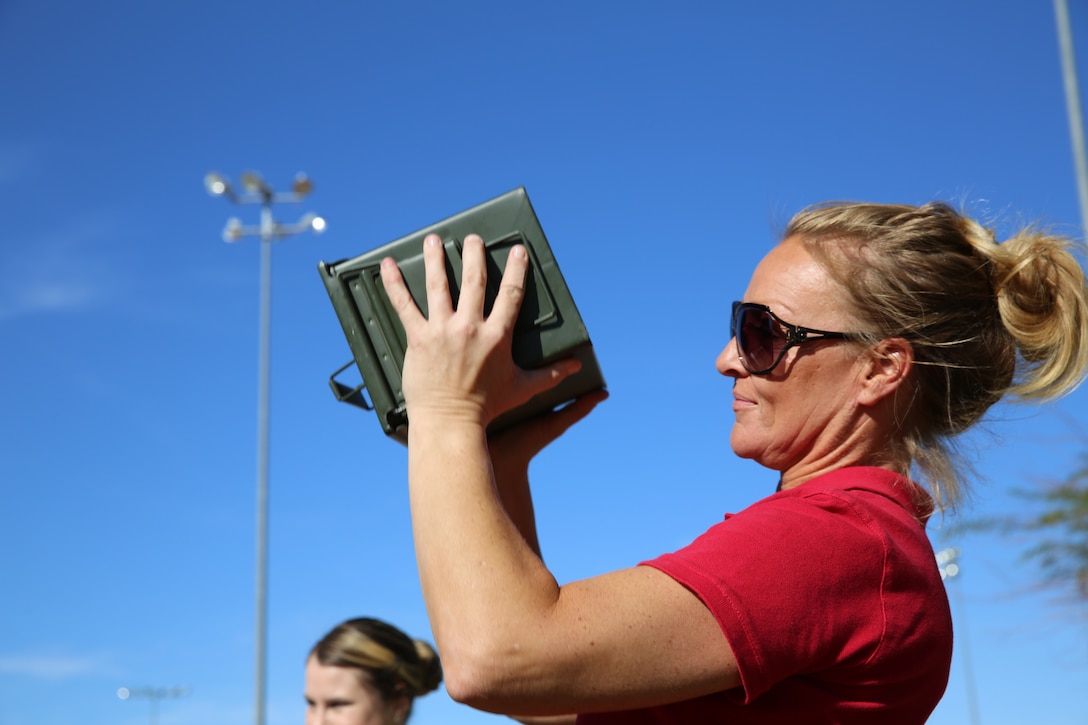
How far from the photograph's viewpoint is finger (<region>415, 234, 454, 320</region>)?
1813 mm

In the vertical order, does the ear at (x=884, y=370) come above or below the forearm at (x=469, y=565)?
above

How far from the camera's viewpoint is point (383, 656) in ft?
19.0

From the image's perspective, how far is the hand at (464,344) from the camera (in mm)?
1745

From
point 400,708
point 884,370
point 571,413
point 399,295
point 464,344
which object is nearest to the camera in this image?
point 464,344

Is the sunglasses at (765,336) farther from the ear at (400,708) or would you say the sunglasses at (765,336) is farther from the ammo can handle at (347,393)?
the ear at (400,708)

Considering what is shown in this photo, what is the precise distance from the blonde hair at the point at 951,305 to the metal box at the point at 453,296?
0.58m

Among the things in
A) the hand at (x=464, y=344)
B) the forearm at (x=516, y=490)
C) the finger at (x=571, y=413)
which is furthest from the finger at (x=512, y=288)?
the forearm at (x=516, y=490)

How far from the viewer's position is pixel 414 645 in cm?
609

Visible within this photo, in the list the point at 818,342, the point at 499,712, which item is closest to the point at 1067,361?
the point at 818,342

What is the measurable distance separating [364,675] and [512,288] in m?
4.33

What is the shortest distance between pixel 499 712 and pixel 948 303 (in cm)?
119

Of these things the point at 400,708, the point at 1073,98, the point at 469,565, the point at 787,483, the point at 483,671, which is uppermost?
the point at 1073,98

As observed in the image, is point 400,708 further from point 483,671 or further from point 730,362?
point 483,671

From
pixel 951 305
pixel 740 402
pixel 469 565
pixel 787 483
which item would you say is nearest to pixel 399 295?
pixel 469 565
